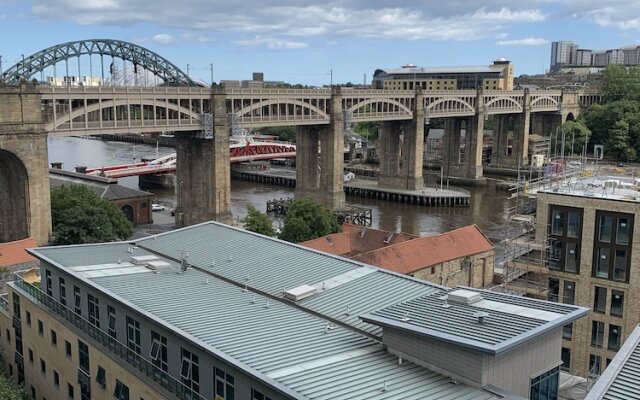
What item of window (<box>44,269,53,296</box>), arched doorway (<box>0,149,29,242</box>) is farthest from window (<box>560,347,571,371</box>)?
arched doorway (<box>0,149,29,242</box>)

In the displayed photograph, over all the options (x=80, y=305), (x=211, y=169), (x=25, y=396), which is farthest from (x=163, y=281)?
(x=211, y=169)

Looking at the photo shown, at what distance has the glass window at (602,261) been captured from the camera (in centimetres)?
3070

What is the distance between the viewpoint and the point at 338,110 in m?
74.1

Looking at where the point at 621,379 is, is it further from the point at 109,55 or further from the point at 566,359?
the point at 109,55

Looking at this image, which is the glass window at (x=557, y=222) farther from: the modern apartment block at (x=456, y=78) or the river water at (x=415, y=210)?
the modern apartment block at (x=456, y=78)

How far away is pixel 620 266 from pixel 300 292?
55.7 ft

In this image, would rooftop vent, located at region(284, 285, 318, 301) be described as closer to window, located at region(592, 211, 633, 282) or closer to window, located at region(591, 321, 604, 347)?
window, located at region(592, 211, 633, 282)

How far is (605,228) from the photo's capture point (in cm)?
3062

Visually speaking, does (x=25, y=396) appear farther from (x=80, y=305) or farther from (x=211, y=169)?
(x=211, y=169)

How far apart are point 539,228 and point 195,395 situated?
20.5m

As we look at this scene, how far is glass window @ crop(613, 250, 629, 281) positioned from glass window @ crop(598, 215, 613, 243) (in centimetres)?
77

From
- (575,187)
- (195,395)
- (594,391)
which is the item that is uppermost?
(575,187)

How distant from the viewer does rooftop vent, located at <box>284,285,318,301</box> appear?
21.2 meters

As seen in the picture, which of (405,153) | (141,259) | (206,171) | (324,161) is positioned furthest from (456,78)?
(141,259)
